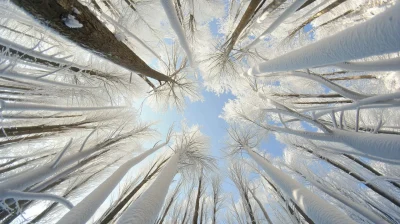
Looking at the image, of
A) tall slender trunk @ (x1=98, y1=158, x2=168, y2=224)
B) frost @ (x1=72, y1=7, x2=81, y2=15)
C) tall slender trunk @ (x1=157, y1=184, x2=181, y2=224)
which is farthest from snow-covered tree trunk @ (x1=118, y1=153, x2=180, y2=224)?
tall slender trunk @ (x1=157, y1=184, x2=181, y2=224)

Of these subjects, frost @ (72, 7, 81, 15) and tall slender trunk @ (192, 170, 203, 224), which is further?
tall slender trunk @ (192, 170, 203, 224)

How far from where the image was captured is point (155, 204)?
87.0 inches

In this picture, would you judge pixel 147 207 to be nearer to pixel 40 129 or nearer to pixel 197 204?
pixel 40 129

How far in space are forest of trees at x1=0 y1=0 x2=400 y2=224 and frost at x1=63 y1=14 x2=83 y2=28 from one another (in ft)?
0.04

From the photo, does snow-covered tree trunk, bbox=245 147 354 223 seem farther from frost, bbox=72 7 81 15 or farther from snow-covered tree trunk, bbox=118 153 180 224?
frost, bbox=72 7 81 15

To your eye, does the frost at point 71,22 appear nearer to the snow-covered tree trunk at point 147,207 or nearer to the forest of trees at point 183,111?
the forest of trees at point 183,111

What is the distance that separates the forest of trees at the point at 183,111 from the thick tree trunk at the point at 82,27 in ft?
0.04

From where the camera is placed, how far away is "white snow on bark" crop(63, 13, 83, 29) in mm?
1926

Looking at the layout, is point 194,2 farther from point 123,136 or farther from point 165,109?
point 123,136

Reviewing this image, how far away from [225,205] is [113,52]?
5002 mm

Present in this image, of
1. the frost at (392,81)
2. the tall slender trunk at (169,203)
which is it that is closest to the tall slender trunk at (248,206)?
the tall slender trunk at (169,203)

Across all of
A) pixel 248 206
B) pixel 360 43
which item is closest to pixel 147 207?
pixel 360 43

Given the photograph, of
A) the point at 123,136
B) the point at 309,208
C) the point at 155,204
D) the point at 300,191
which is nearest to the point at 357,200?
the point at 300,191

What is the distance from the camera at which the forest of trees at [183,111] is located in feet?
7.09
